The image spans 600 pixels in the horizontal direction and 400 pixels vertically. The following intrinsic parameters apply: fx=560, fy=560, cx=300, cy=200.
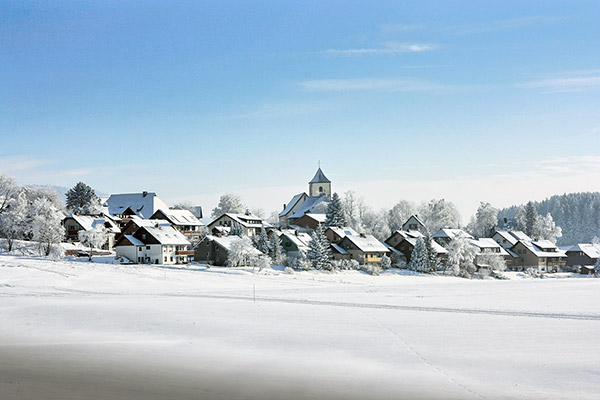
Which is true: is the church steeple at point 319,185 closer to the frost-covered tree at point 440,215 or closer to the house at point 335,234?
the frost-covered tree at point 440,215

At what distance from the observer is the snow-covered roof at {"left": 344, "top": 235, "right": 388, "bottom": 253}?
88.3 m

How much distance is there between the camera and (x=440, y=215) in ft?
458

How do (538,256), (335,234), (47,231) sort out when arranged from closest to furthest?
(47,231) → (335,234) → (538,256)

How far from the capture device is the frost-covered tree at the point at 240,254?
74750 millimetres

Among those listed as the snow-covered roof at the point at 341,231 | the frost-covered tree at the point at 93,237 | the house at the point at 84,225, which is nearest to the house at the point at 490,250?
the snow-covered roof at the point at 341,231

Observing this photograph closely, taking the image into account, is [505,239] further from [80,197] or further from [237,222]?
[80,197]

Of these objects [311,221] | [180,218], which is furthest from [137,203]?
[311,221]

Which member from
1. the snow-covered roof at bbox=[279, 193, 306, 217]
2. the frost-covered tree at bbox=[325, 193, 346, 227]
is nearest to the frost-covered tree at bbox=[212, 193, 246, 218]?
the snow-covered roof at bbox=[279, 193, 306, 217]

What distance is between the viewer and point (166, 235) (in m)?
78.6

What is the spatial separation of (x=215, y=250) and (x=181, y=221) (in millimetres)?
29741

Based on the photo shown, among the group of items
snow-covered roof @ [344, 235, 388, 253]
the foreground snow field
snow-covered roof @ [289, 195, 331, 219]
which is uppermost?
snow-covered roof @ [289, 195, 331, 219]

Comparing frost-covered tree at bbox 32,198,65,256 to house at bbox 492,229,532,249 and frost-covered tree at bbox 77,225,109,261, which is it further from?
house at bbox 492,229,532,249

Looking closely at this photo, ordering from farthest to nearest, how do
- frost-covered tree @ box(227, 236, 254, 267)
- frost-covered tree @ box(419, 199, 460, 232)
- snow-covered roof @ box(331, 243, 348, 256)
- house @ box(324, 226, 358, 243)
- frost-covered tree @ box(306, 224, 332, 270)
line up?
frost-covered tree @ box(419, 199, 460, 232), house @ box(324, 226, 358, 243), snow-covered roof @ box(331, 243, 348, 256), frost-covered tree @ box(306, 224, 332, 270), frost-covered tree @ box(227, 236, 254, 267)

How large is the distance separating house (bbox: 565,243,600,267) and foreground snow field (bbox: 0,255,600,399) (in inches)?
3171
